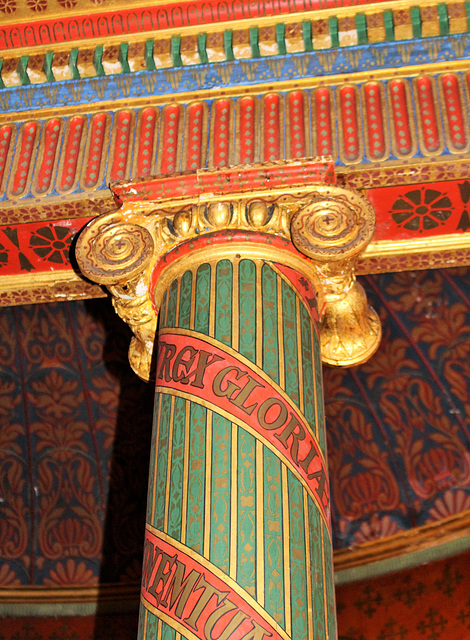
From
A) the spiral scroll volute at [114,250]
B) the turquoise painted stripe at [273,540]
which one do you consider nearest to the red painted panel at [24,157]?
the spiral scroll volute at [114,250]

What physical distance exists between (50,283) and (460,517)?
2660 millimetres

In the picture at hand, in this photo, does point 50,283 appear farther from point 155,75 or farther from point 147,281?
point 155,75

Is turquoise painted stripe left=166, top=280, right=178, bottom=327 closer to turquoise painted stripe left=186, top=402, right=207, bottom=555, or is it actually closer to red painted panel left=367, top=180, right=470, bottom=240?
turquoise painted stripe left=186, top=402, right=207, bottom=555

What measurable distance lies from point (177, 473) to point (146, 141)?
1.46 metres

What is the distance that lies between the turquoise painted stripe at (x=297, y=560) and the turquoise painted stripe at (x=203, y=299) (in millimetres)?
545

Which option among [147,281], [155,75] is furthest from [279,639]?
[155,75]

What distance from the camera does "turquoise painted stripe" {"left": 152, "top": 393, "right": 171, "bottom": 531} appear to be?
2.22 meters

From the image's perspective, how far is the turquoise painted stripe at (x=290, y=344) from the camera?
235 cm

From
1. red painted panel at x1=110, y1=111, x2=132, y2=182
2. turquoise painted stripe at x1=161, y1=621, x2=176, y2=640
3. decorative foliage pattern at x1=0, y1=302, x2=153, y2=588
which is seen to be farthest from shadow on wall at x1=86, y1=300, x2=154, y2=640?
turquoise painted stripe at x1=161, y1=621, x2=176, y2=640

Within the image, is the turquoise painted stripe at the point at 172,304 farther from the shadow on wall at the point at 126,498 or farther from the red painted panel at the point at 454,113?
the shadow on wall at the point at 126,498

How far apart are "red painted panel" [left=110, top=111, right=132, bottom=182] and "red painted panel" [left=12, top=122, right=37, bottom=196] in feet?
1.13

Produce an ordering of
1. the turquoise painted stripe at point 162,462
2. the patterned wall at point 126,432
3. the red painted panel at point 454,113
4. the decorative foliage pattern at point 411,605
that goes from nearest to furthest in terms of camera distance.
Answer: the turquoise painted stripe at point 162,462
the red painted panel at point 454,113
the decorative foliage pattern at point 411,605
the patterned wall at point 126,432

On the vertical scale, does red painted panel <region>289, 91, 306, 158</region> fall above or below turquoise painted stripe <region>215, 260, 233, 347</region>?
above

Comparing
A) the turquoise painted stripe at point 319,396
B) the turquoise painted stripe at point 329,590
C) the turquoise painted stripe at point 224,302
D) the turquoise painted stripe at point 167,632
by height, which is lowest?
the turquoise painted stripe at point 167,632
